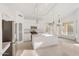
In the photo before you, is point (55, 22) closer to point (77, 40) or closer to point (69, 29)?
point (69, 29)

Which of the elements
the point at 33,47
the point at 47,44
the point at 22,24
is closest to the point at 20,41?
the point at 22,24

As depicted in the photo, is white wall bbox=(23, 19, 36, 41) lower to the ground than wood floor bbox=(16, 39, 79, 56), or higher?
higher

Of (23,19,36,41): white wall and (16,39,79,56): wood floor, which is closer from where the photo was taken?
(16,39,79,56): wood floor

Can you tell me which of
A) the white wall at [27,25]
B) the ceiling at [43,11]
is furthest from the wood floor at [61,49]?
the ceiling at [43,11]

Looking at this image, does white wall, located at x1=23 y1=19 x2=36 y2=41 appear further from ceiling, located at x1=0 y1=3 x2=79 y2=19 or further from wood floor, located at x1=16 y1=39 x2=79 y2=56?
wood floor, located at x1=16 y1=39 x2=79 y2=56

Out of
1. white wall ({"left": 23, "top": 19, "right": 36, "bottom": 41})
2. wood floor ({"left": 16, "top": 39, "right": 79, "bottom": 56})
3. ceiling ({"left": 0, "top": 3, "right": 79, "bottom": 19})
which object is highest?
ceiling ({"left": 0, "top": 3, "right": 79, "bottom": 19})

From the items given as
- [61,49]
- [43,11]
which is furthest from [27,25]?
[61,49]

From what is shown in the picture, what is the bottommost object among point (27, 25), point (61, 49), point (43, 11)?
point (61, 49)

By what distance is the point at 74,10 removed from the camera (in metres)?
2.29

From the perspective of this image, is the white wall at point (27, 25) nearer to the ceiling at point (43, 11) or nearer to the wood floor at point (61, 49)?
the ceiling at point (43, 11)

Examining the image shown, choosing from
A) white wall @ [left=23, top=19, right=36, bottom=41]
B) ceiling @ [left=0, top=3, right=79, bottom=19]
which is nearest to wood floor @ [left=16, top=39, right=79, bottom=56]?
white wall @ [left=23, top=19, right=36, bottom=41]

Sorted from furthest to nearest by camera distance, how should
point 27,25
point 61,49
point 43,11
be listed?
point 61,49 → point 43,11 → point 27,25

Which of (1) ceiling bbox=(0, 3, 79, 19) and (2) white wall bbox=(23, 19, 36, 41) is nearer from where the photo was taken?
(1) ceiling bbox=(0, 3, 79, 19)

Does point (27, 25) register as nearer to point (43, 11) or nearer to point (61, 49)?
point (43, 11)
